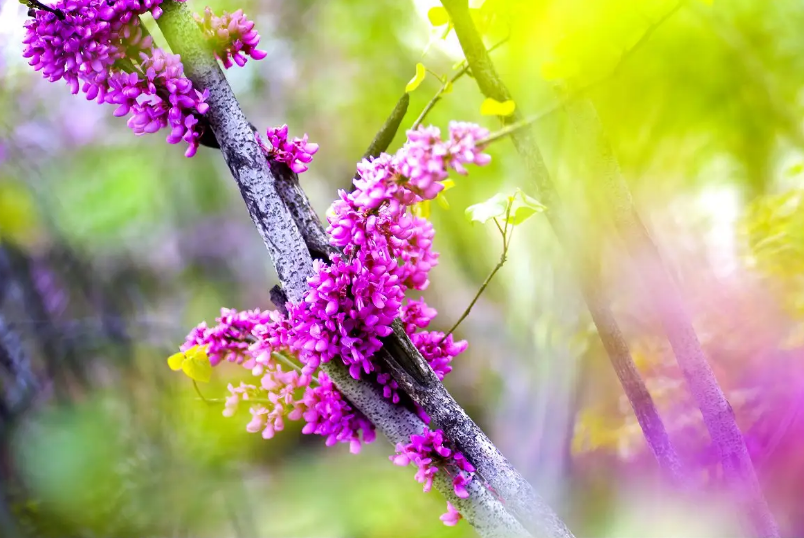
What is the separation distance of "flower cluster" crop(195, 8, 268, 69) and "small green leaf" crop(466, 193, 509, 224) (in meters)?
0.23

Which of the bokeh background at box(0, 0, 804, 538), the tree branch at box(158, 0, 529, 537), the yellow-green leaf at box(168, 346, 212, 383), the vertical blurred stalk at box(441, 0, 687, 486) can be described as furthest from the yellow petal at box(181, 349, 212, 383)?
the bokeh background at box(0, 0, 804, 538)

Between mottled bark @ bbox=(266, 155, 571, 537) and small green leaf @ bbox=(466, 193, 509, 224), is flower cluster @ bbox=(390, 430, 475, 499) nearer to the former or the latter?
mottled bark @ bbox=(266, 155, 571, 537)

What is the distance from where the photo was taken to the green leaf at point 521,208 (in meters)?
0.46

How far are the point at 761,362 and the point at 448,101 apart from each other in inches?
44.0

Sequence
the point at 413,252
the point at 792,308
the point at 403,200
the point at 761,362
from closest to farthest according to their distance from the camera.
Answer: the point at 403,200
the point at 413,252
the point at 792,308
the point at 761,362

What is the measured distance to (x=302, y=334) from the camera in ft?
1.49

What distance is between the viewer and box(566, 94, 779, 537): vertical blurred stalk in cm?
56

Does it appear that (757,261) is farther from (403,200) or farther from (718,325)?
(403,200)

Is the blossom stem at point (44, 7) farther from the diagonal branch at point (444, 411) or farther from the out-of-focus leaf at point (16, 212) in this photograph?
the out-of-focus leaf at point (16, 212)

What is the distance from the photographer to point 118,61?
18.0 inches

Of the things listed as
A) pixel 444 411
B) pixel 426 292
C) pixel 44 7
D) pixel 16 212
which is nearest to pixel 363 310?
pixel 444 411

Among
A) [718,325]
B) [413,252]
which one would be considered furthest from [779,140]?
[413,252]

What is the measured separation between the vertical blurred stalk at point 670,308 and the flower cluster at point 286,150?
26 centimetres

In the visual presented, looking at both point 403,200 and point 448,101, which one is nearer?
point 403,200
